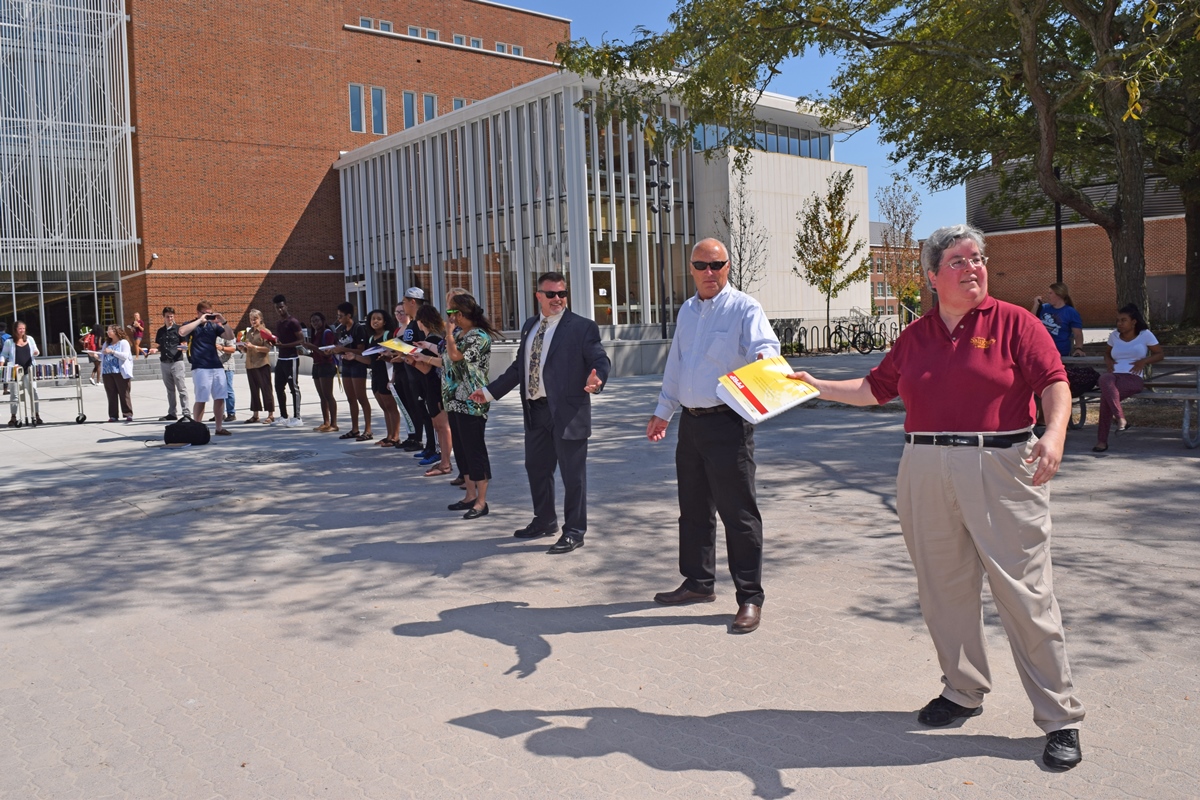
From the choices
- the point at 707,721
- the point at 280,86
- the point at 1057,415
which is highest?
the point at 280,86

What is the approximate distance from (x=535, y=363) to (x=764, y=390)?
3.28 metres

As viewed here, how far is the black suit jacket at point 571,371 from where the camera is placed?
280 inches

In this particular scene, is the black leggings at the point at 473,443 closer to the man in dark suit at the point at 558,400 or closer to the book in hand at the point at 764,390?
the man in dark suit at the point at 558,400

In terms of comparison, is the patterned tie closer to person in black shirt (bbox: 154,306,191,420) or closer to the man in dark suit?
the man in dark suit

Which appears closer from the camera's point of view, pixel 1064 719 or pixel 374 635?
pixel 1064 719

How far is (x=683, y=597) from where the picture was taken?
5.70 m

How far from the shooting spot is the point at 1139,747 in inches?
145

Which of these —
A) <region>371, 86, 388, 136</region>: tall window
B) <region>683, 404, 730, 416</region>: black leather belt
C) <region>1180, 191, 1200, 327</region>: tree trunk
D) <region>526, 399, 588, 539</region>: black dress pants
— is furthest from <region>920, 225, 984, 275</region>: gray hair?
<region>371, 86, 388, 136</region>: tall window

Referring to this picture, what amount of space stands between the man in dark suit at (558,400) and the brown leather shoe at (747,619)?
204 centimetres

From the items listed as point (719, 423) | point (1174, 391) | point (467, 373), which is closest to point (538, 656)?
point (719, 423)

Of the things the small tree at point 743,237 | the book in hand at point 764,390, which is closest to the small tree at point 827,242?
the small tree at point 743,237

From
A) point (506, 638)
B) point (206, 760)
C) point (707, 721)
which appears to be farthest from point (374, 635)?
point (707, 721)

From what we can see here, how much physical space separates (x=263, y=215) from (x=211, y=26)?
7.62 metres

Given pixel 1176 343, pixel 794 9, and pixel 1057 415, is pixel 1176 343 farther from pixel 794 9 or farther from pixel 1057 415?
pixel 1057 415
